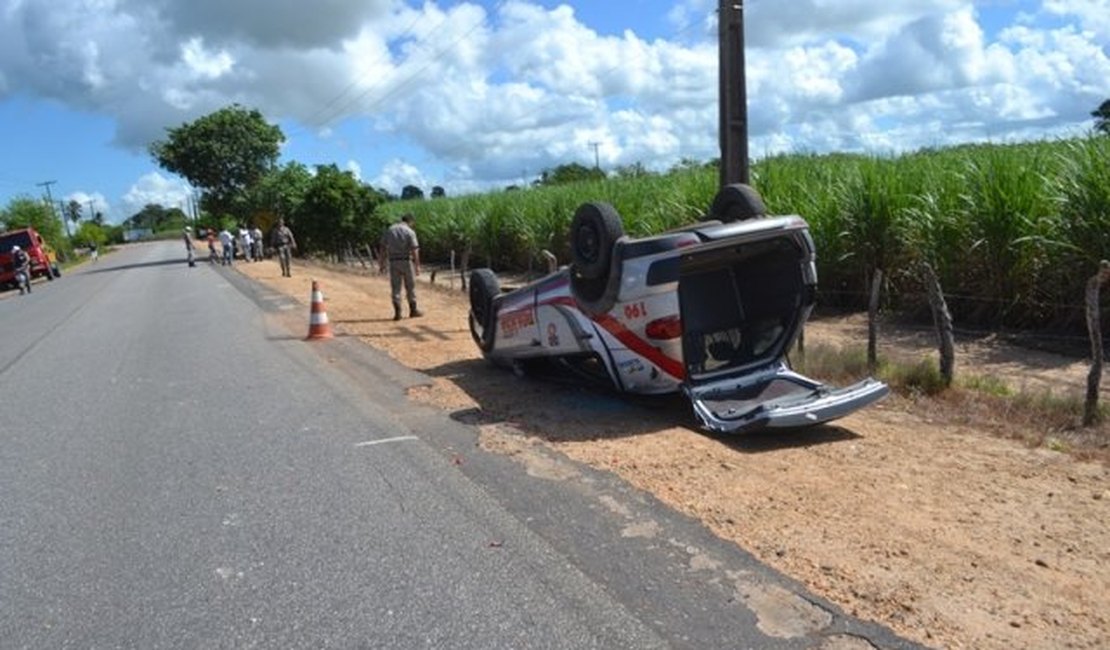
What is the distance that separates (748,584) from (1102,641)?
1343 millimetres

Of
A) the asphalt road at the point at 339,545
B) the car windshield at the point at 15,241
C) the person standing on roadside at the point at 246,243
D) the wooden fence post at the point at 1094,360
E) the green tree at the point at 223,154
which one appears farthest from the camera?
the green tree at the point at 223,154

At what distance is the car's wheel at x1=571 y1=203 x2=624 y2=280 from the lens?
6883mm

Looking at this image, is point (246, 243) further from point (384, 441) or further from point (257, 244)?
point (384, 441)

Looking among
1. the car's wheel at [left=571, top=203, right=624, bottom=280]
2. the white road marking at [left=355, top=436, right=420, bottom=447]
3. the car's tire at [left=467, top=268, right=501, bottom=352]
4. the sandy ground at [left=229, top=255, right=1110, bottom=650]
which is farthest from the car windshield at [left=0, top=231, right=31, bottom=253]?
the car's wheel at [left=571, top=203, right=624, bottom=280]

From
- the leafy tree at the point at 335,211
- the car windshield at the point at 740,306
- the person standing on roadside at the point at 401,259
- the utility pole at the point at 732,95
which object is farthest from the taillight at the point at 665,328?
the leafy tree at the point at 335,211

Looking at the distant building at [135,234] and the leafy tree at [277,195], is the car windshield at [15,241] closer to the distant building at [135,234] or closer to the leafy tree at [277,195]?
the leafy tree at [277,195]

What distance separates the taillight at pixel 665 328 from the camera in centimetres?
679

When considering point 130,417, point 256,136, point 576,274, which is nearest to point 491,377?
point 576,274

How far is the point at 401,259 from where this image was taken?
599 inches

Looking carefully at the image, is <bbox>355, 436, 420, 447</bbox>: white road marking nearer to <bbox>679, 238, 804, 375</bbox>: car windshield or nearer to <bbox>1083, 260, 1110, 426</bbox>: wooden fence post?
<bbox>679, 238, 804, 375</bbox>: car windshield

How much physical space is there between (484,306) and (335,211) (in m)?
31.2

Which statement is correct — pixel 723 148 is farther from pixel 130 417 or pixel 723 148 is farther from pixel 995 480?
pixel 130 417

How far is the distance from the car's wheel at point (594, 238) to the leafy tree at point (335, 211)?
1331 inches

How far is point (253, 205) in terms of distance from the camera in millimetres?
48156
